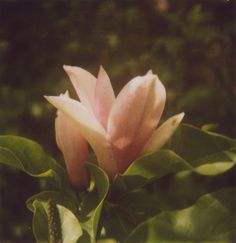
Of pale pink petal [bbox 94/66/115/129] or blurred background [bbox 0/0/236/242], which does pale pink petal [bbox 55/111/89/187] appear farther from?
blurred background [bbox 0/0/236/242]

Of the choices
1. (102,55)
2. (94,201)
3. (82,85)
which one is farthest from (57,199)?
(102,55)

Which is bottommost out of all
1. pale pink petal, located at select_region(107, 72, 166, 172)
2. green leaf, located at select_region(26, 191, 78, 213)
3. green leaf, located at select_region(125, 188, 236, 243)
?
green leaf, located at select_region(26, 191, 78, 213)

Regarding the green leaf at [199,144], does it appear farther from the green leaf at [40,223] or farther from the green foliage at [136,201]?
the green leaf at [40,223]

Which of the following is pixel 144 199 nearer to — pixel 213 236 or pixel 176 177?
pixel 213 236

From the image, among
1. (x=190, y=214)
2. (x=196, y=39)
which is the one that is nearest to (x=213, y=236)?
(x=190, y=214)

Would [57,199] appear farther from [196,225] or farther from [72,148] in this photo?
[196,225]

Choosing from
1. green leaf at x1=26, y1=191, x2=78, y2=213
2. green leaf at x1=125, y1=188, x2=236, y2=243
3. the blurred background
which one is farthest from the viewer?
the blurred background

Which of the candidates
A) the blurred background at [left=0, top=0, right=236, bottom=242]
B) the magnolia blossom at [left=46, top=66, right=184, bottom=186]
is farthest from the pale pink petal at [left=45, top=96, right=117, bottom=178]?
the blurred background at [left=0, top=0, right=236, bottom=242]
